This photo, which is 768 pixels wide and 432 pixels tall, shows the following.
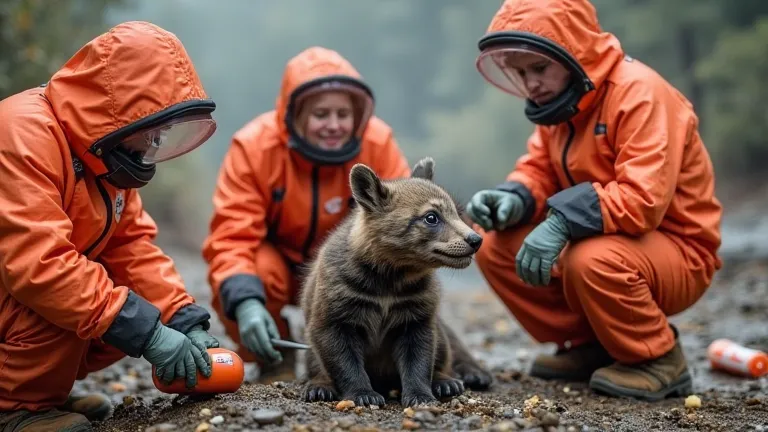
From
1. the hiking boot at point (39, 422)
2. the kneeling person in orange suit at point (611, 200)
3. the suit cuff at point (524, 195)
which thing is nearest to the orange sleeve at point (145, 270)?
the hiking boot at point (39, 422)

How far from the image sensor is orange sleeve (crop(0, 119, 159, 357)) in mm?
2920

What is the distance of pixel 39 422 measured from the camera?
3.23 meters

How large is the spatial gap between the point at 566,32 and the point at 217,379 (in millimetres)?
2451

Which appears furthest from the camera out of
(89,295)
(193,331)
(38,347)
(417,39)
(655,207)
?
(417,39)

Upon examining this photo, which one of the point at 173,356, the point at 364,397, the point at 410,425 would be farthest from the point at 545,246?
the point at 173,356

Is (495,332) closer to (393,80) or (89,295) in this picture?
(89,295)

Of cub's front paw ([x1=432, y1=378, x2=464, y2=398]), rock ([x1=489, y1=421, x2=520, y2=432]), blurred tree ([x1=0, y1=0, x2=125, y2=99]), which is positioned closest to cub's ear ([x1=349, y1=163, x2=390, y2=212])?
cub's front paw ([x1=432, y1=378, x2=464, y2=398])

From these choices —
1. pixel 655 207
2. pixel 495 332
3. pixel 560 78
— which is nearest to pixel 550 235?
pixel 655 207

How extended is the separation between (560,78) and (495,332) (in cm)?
385

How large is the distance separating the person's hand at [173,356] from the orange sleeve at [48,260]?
0.18 ft

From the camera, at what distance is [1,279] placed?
3.15m

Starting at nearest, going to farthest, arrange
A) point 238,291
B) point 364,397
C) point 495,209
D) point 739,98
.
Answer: point 364,397 < point 238,291 < point 495,209 < point 739,98

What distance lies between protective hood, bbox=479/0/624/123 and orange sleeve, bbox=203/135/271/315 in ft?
5.38

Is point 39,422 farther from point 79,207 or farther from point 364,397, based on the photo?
point 364,397
